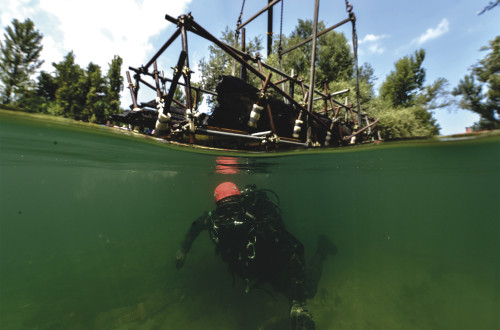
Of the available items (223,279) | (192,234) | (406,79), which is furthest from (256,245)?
(406,79)

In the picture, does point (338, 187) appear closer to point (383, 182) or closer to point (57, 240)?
point (383, 182)

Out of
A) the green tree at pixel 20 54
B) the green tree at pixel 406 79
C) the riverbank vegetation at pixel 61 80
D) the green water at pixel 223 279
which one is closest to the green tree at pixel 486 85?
the green water at pixel 223 279

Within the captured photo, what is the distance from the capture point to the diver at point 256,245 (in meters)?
5.36

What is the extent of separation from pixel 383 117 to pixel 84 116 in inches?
1164

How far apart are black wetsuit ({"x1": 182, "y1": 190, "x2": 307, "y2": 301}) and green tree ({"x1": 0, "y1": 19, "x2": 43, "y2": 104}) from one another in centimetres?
3076

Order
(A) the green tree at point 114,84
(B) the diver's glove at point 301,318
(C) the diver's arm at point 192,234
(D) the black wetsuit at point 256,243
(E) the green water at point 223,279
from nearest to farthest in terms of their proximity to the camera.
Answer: (B) the diver's glove at point 301,318 < (D) the black wetsuit at point 256,243 < (E) the green water at point 223,279 < (C) the diver's arm at point 192,234 < (A) the green tree at point 114,84

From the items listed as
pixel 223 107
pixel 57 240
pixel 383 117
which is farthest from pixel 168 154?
pixel 57 240

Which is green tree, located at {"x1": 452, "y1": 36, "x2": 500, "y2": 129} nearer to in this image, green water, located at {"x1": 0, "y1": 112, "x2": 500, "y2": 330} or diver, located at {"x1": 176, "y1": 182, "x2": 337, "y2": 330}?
green water, located at {"x1": 0, "y1": 112, "x2": 500, "y2": 330}

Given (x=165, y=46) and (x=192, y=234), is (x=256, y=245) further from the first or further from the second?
(x=165, y=46)

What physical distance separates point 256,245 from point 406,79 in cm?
3487

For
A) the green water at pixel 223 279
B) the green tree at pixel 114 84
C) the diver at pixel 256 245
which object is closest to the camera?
the diver at pixel 256 245

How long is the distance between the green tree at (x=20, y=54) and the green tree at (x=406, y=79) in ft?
150

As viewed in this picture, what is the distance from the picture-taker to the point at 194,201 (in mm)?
31000

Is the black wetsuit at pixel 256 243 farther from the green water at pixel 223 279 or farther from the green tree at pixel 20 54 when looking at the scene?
the green tree at pixel 20 54
